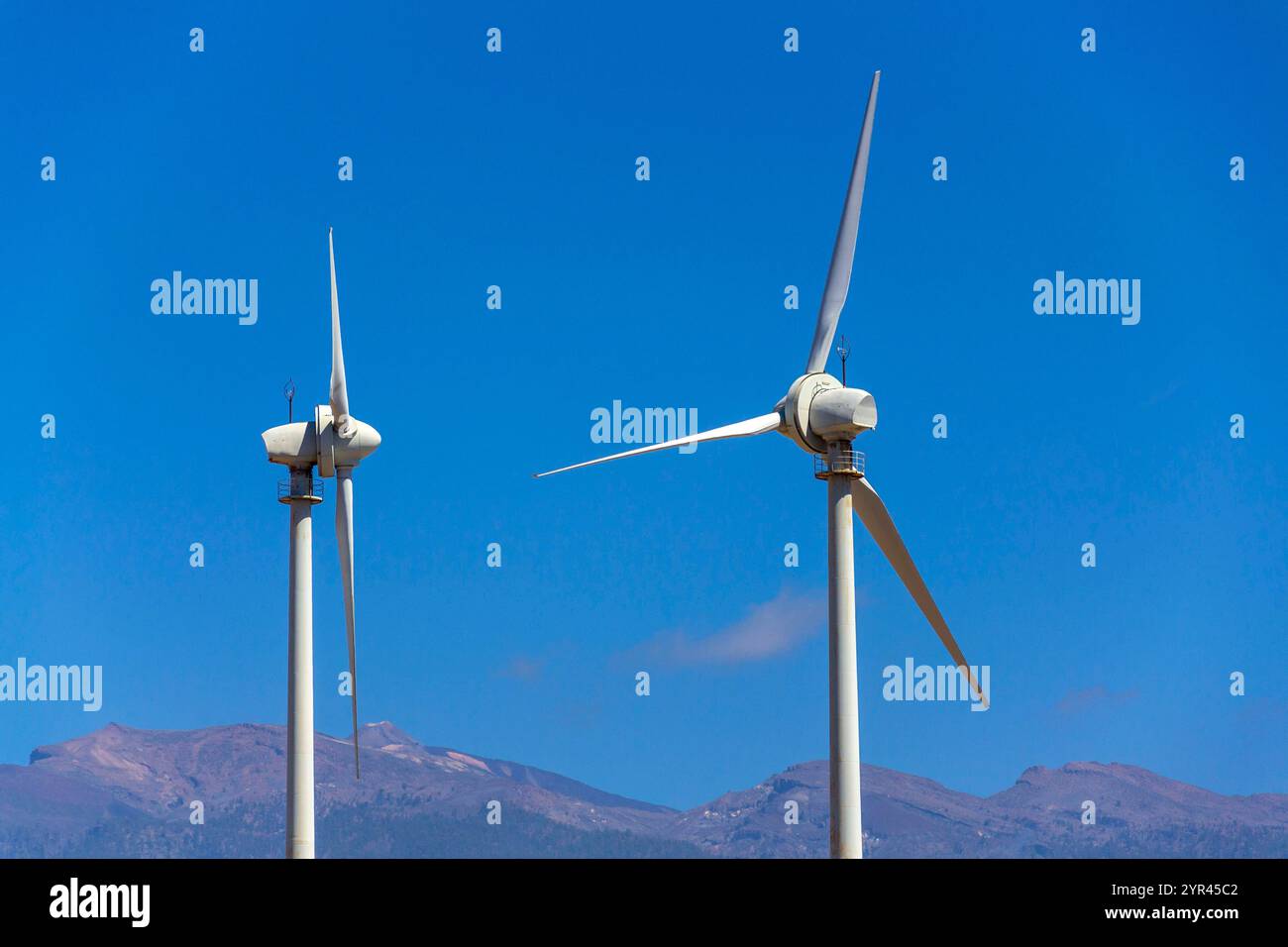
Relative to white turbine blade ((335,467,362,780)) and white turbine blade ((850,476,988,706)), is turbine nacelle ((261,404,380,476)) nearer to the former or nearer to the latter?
white turbine blade ((335,467,362,780))

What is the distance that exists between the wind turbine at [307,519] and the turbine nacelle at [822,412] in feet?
55.1

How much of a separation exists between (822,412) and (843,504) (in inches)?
132

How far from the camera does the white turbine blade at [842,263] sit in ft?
246

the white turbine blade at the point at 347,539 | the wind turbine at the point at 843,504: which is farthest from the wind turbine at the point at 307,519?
the wind turbine at the point at 843,504

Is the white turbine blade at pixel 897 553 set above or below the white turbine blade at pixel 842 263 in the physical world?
below

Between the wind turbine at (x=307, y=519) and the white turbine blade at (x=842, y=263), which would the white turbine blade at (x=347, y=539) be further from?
the white turbine blade at (x=842, y=263)

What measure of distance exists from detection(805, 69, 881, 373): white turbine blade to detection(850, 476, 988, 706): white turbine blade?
499cm

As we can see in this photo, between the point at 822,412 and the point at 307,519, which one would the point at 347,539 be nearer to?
the point at 307,519

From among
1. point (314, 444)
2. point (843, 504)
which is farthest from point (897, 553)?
→ point (314, 444)

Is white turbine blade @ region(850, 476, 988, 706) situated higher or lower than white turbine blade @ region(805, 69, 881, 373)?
lower

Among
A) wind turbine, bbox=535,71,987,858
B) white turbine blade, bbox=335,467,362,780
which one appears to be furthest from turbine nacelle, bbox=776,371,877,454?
A: white turbine blade, bbox=335,467,362,780

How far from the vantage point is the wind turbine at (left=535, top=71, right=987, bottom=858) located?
73.1 metres

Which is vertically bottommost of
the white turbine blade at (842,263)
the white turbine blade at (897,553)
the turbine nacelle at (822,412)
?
the white turbine blade at (897,553)
